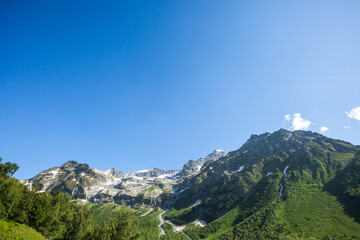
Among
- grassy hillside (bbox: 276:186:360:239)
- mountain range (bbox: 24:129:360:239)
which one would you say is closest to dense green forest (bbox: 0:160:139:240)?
mountain range (bbox: 24:129:360:239)

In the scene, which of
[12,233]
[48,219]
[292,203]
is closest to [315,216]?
[292,203]

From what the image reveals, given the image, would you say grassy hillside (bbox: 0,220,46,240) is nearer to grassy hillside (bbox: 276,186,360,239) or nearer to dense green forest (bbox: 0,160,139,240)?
dense green forest (bbox: 0,160,139,240)

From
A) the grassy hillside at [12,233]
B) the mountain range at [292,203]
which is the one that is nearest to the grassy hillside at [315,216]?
the mountain range at [292,203]

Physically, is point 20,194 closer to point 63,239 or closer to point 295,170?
point 63,239

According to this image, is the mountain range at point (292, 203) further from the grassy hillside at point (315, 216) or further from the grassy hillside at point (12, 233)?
the grassy hillside at point (12, 233)

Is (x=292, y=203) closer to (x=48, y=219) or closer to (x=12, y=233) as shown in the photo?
(x=48, y=219)

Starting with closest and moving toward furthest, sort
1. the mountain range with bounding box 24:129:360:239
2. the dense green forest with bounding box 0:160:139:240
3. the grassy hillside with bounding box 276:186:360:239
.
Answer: the dense green forest with bounding box 0:160:139:240, the grassy hillside with bounding box 276:186:360:239, the mountain range with bounding box 24:129:360:239

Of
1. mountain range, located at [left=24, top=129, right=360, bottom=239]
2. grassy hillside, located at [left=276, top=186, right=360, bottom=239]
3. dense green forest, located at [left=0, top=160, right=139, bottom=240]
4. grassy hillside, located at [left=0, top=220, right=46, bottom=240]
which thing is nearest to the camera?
grassy hillside, located at [left=0, top=220, right=46, bottom=240]

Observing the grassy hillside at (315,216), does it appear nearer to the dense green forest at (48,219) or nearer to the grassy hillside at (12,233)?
the dense green forest at (48,219)

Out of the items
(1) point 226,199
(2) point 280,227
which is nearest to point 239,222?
(2) point 280,227

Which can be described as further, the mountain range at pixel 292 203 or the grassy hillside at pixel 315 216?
the mountain range at pixel 292 203

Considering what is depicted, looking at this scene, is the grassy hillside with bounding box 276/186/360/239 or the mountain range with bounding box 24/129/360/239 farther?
the mountain range with bounding box 24/129/360/239

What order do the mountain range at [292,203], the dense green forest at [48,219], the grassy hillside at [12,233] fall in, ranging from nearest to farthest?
the grassy hillside at [12,233]
the dense green forest at [48,219]
the mountain range at [292,203]

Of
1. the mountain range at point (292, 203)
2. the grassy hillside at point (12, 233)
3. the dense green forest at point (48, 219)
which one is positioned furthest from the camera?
the mountain range at point (292, 203)
